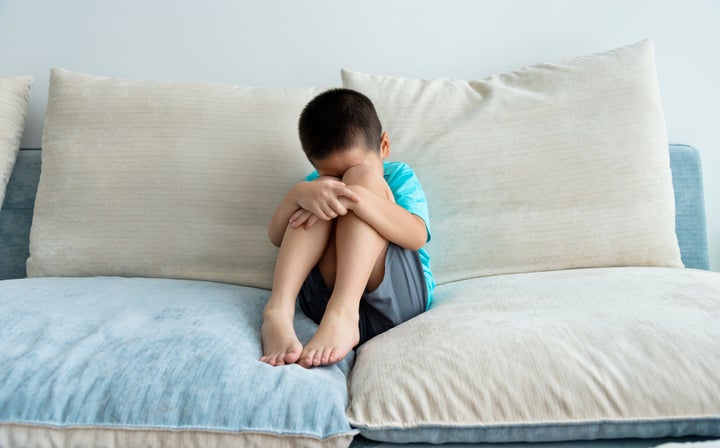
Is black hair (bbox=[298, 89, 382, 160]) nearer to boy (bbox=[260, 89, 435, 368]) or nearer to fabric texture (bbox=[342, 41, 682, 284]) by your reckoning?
boy (bbox=[260, 89, 435, 368])

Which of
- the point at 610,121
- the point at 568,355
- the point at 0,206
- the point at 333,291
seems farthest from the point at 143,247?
the point at 610,121

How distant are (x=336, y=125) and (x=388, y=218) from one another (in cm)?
25

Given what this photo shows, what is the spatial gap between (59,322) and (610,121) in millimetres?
1301

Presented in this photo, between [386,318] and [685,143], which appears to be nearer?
[386,318]

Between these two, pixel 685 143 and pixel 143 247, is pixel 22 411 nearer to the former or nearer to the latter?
pixel 143 247

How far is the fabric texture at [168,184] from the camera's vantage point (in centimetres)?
155

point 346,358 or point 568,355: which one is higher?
point 568,355

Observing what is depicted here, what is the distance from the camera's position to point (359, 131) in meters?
Answer: 1.33

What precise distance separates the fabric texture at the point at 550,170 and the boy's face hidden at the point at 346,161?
210mm

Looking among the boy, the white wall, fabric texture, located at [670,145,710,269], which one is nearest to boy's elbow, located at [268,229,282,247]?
the boy

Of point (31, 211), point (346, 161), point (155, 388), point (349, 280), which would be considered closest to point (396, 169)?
point (346, 161)

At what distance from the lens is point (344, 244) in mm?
1195

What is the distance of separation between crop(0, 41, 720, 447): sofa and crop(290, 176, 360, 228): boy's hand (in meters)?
0.23

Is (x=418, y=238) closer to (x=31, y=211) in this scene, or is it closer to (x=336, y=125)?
(x=336, y=125)
